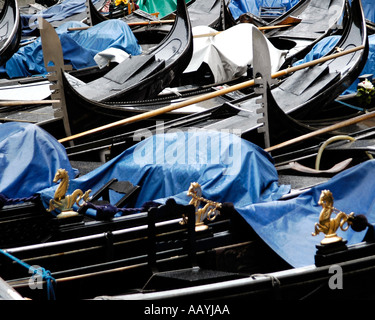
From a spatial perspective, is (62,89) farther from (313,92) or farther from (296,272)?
(296,272)

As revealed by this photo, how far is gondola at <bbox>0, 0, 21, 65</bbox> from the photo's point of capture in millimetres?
6367

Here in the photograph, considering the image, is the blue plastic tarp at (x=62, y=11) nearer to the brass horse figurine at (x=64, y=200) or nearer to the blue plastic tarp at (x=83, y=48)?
the blue plastic tarp at (x=83, y=48)

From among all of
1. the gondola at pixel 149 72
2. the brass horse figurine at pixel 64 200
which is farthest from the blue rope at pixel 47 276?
the gondola at pixel 149 72

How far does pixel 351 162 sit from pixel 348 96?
1.96 meters

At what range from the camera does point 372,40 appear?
5941mm

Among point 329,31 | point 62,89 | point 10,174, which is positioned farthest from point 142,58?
point 10,174

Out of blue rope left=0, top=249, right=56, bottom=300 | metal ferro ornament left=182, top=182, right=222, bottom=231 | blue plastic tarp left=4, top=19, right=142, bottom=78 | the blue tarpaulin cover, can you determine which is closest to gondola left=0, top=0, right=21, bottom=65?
blue plastic tarp left=4, top=19, right=142, bottom=78

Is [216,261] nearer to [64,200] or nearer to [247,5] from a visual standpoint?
[64,200]

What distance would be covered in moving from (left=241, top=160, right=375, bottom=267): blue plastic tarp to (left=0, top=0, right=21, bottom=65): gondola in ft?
13.2

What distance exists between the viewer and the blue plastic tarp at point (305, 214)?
2762 mm

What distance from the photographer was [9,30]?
6641 millimetres

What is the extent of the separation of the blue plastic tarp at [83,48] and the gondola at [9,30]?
27cm

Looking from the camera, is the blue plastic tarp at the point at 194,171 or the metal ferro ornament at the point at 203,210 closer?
the metal ferro ornament at the point at 203,210

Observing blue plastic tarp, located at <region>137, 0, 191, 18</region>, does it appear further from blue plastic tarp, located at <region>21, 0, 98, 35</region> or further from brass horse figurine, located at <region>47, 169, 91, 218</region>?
brass horse figurine, located at <region>47, 169, 91, 218</region>
